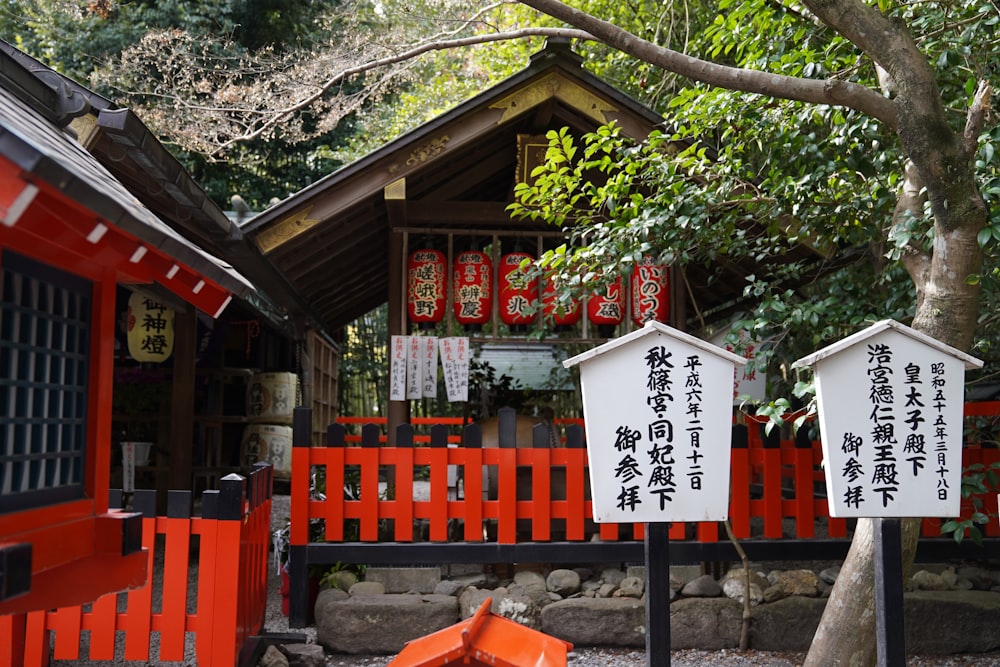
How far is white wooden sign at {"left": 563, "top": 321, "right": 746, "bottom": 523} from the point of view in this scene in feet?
13.0

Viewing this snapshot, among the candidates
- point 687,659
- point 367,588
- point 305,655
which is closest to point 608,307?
point 687,659

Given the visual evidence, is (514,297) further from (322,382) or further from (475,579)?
(322,382)

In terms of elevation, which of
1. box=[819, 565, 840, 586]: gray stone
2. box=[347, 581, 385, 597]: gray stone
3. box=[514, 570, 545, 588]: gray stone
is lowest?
box=[347, 581, 385, 597]: gray stone

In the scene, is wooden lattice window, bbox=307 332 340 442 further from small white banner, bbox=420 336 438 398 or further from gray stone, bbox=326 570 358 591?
gray stone, bbox=326 570 358 591

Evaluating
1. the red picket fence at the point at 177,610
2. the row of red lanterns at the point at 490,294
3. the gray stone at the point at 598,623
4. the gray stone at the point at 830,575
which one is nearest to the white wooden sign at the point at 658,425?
the red picket fence at the point at 177,610

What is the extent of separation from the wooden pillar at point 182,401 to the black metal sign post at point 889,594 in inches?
334

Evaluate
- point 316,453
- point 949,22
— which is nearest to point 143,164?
point 316,453

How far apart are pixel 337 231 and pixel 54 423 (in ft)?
20.1

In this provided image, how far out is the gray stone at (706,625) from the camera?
6895 mm

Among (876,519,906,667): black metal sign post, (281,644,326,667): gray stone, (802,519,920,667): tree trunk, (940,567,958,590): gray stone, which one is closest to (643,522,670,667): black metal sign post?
(876,519,906,667): black metal sign post

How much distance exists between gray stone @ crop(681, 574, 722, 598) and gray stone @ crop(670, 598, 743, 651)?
132 mm

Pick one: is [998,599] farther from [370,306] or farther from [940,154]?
[370,306]

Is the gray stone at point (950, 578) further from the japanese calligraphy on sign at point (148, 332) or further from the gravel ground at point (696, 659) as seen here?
the japanese calligraphy on sign at point (148, 332)

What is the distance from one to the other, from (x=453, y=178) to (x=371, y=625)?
490 cm
